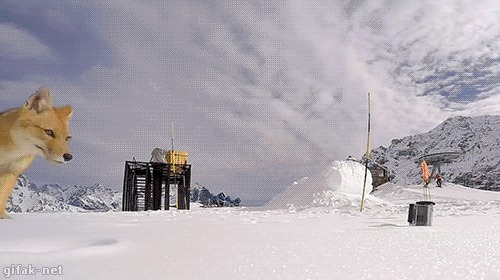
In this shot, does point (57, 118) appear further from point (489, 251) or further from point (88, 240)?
point (489, 251)

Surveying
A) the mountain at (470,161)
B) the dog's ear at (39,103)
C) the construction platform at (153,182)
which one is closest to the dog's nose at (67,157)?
the dog's ear at (39,103)

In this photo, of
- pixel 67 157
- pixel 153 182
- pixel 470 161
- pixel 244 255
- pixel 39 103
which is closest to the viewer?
pixel 67 157

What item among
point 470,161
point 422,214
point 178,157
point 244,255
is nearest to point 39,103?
point 244,255

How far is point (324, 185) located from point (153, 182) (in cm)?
1013

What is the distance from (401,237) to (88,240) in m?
3.89

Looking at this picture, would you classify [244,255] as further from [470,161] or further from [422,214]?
[470,161]

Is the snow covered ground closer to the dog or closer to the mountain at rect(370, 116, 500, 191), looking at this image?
the dog

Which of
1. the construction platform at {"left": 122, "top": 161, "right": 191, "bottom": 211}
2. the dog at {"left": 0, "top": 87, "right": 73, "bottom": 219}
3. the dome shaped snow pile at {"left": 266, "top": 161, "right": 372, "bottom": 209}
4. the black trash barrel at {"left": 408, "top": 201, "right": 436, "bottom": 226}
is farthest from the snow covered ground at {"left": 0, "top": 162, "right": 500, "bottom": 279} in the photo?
the construction platform at {"left": 122, "top": 161, "right": 191, "bottom": 211}

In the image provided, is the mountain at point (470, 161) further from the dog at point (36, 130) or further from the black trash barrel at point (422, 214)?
the dog at point (36, 130)

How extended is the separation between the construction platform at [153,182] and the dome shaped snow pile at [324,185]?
6363mm

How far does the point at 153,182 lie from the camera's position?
72.2 feet

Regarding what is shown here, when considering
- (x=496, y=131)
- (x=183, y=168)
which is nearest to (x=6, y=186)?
(x=183, y=168)

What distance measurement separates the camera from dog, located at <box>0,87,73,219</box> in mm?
2566

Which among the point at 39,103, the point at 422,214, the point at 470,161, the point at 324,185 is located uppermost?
the point at 39,103
